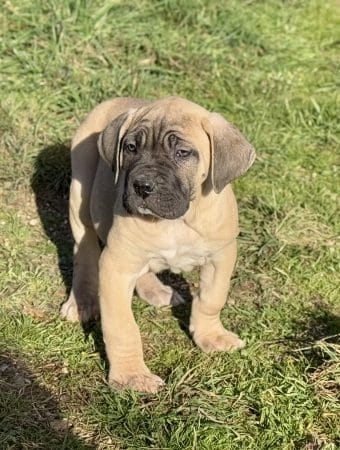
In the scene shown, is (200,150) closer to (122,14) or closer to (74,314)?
(74,314)

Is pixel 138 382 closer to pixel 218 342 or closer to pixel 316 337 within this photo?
pixel 218 342

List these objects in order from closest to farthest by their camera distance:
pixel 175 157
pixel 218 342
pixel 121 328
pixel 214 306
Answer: pixel 175 157 → pixel 121 328 → pixel 214 306 → pixel 218 342

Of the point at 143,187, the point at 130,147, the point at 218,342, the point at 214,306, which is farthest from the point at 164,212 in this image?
the point at 218,342

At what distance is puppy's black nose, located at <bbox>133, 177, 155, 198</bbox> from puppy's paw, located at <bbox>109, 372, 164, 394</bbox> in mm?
1121

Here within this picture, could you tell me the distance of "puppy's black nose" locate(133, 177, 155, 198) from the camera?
4.42 meters

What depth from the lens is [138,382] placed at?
16.0 feet

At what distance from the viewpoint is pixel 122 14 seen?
28.6 feet

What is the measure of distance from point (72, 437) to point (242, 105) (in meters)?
4.33

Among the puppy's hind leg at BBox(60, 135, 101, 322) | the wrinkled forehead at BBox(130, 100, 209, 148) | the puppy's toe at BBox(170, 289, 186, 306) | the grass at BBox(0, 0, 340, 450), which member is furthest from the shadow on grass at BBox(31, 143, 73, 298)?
the wrinkled forehead at BBox(130, 100, 209, 148)

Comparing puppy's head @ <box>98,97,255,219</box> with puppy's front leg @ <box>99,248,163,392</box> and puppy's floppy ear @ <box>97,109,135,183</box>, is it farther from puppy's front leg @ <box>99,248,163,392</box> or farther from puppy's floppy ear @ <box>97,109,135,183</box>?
puppy's front leg @ <box>99,248,163,392</box>

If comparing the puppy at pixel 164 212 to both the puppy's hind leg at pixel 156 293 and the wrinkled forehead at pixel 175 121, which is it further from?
the puppy's hind leg at pixel 156 293

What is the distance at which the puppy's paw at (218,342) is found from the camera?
525 cm

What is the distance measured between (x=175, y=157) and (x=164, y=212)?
31cm

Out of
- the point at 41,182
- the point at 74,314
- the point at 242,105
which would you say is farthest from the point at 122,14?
the point at 74,314
